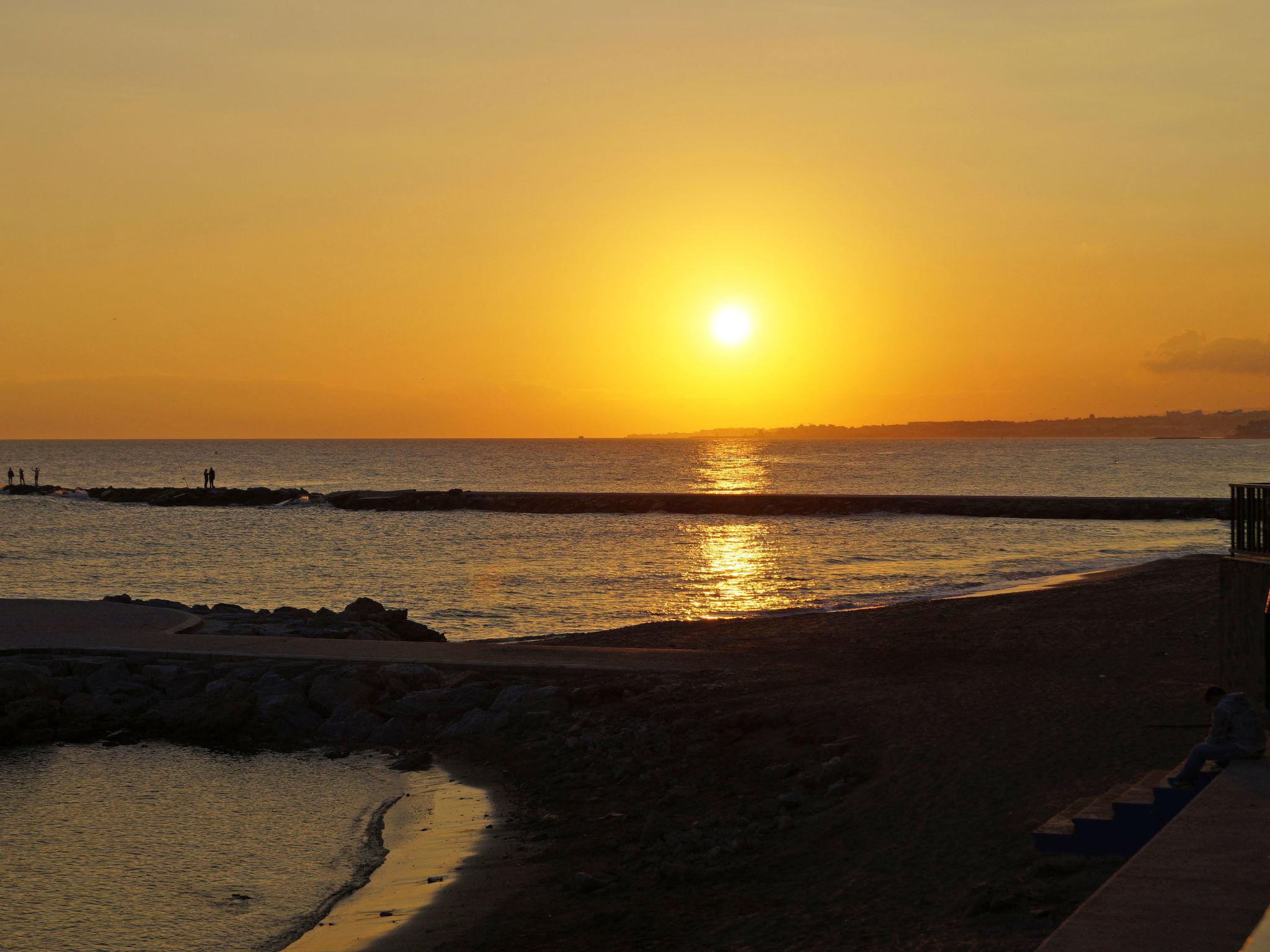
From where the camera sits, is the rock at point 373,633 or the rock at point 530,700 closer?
the rock at point 530,700

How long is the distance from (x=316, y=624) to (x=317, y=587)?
15.2 meters

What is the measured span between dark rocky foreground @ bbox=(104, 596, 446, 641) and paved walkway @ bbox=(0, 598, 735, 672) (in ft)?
2.58

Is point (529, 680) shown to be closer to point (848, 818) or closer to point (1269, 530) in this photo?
point (848, 818)

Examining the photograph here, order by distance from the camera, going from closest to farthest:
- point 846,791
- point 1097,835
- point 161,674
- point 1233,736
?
point 1097,835 → point 1233,736 → point 846,791 → point 161,674

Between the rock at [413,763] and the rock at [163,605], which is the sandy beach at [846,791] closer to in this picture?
the rock at [413,763]

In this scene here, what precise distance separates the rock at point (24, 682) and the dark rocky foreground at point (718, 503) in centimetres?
6109

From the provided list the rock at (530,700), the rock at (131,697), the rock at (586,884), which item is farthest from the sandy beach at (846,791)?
the rock at (131,697)

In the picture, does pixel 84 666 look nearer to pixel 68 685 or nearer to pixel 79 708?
pixel 68 685

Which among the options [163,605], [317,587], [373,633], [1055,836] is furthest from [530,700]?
[317,587]

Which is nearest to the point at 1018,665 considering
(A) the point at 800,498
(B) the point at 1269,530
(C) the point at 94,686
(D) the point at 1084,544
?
(B) the point at 1269,530

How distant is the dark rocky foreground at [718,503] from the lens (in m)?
69.5

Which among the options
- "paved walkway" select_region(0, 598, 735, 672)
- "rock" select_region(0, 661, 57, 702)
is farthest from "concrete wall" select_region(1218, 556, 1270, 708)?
"rock" select_region(0, 661, 57, 702)

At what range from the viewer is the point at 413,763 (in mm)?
15133

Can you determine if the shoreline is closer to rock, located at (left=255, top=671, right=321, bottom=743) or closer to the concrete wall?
rock, located at (left=255, top=671, right=321, bottom=743)
